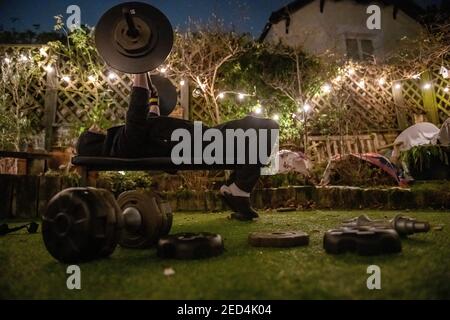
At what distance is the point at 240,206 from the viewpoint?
322 centimetres

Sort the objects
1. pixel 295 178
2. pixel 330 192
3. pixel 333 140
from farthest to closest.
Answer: pixel 333 140, pixel 295 178, pixel 330 192

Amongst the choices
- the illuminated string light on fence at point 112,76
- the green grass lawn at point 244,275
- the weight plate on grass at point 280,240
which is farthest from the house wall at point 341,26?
the green grass lawn at point 244,275

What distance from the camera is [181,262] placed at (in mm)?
1650

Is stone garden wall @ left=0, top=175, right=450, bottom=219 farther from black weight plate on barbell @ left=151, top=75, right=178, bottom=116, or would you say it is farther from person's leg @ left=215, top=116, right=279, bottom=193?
black weight plate on barbell @ left=151, top=75, right=178, bottom=116

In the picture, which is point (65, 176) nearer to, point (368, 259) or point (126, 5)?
point (126, 5)

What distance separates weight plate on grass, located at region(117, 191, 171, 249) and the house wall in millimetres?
12223

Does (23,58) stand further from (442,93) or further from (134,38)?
(442,93)

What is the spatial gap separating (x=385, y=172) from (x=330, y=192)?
142 cm

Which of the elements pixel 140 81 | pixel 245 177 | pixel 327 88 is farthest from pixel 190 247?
pixel 327 88

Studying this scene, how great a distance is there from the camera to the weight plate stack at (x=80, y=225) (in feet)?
5.08

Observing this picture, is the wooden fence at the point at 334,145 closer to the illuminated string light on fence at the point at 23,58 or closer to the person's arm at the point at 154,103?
the person's arm at the point at 154,103

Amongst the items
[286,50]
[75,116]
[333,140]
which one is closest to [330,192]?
[333,140]

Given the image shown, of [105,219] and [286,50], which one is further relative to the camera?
[286,50]
